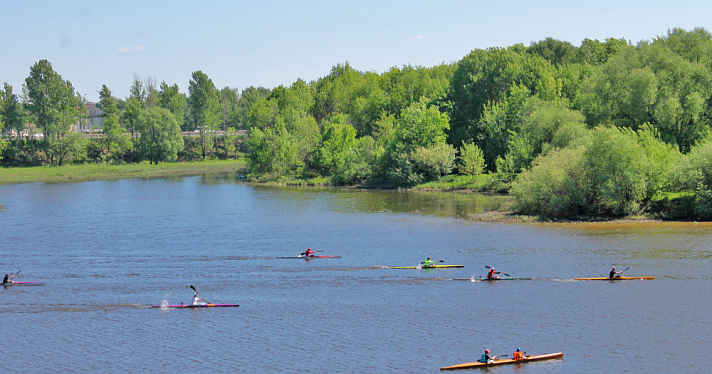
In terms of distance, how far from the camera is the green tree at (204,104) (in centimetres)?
17012

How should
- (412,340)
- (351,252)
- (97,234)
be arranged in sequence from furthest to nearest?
(97,234) → (351,252) → (412,340)

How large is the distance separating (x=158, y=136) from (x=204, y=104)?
28.3 meters

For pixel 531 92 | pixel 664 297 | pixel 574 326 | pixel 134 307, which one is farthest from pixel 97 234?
pixel 531 92

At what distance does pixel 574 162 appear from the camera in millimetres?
62562

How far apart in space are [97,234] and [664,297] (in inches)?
2010

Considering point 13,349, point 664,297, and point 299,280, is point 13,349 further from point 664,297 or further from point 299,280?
point 664,297

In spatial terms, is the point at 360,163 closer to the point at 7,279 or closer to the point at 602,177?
the point at 602,177

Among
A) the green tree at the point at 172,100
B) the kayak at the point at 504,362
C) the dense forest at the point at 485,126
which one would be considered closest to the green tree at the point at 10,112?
the dense forest at the point at 485,126

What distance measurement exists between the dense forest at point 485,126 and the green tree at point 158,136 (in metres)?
0.31

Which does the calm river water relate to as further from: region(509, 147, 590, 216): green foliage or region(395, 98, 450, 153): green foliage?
region(395, 98, 450, 153): green foliage

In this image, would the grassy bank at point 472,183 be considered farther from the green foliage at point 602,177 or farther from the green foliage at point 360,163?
the green foliage at point 602,177

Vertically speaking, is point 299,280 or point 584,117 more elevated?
point 584,117

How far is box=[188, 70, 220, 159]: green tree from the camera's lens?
170m

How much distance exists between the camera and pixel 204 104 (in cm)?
17600
